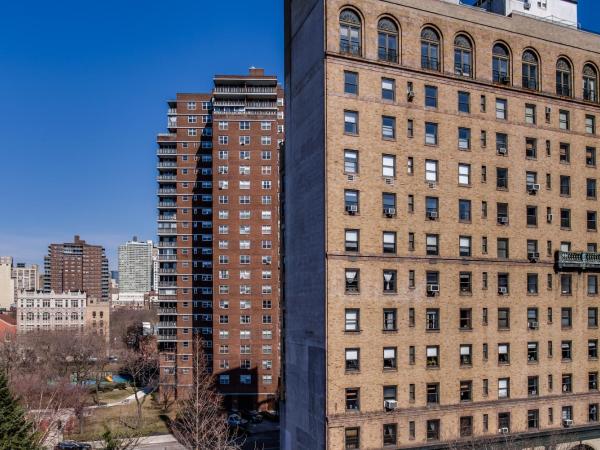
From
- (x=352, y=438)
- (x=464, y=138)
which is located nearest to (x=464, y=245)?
(x=464, y=138)

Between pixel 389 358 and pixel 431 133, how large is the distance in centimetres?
1586

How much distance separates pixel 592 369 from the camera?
4184 cm

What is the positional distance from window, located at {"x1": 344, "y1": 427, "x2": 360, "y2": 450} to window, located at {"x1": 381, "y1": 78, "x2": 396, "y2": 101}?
2205cm

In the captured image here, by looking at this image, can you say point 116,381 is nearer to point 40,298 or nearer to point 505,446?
point 40,298

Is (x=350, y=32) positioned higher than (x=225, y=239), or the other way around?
(x=350, y=32)

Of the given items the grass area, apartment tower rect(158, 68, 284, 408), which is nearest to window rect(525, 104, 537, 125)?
apartment tower rect(158, 68, 284, 408)

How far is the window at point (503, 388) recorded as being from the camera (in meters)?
38.5

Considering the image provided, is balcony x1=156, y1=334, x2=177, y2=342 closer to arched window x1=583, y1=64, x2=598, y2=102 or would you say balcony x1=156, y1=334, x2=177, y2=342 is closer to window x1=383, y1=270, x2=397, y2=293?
window x1=383, y1=270, x2=397, y2=293

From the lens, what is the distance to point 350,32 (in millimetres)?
36094

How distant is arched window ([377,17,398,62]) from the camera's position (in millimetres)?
36906

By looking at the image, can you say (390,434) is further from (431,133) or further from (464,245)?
(431,133)

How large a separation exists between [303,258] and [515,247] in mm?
15764

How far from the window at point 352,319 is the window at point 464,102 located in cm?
1654

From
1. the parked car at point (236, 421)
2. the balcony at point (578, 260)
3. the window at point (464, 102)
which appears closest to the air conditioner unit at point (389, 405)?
the balcony at point (578, 260)
